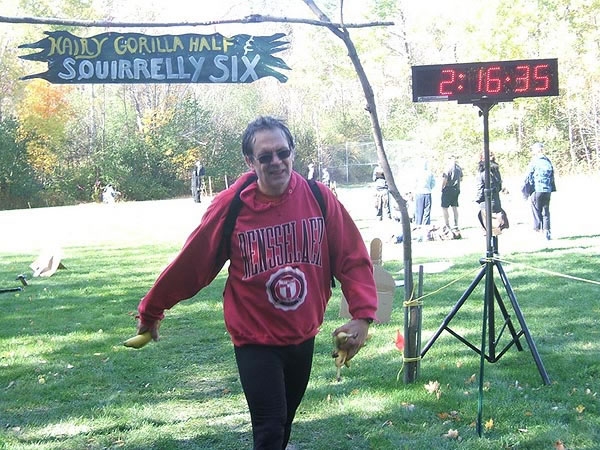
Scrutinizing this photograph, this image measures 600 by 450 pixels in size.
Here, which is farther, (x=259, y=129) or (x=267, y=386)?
(x=259, y=129)

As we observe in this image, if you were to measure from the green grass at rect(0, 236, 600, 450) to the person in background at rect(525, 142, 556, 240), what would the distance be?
5.35 metres

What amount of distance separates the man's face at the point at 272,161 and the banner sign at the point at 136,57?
8.83 ft

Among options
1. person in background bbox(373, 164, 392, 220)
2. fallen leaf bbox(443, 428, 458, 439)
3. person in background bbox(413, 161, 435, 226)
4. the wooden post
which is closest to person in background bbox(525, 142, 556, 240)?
person in background bbox(413, 161, 435, 226)

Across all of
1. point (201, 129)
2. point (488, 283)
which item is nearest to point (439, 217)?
point (488, 283)

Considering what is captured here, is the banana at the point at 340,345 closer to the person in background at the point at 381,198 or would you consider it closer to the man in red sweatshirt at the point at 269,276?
the man in red sweatshirt at the point at 269,276

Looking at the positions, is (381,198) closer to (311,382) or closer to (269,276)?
(311,382)

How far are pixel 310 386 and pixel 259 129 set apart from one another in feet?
9.51

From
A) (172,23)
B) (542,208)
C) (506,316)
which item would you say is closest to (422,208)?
(542,208)

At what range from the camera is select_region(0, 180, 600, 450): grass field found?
4664 millimetres

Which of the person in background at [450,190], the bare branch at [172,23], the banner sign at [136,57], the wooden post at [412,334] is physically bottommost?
the wooden post at [412,334]

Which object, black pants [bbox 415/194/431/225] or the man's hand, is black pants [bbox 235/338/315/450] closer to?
the man's hand

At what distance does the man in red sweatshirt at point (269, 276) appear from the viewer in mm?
3230

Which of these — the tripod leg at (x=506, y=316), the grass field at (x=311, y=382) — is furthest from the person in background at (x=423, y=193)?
the tripod leg at (x=506, y=316)

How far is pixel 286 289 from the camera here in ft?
10.7
